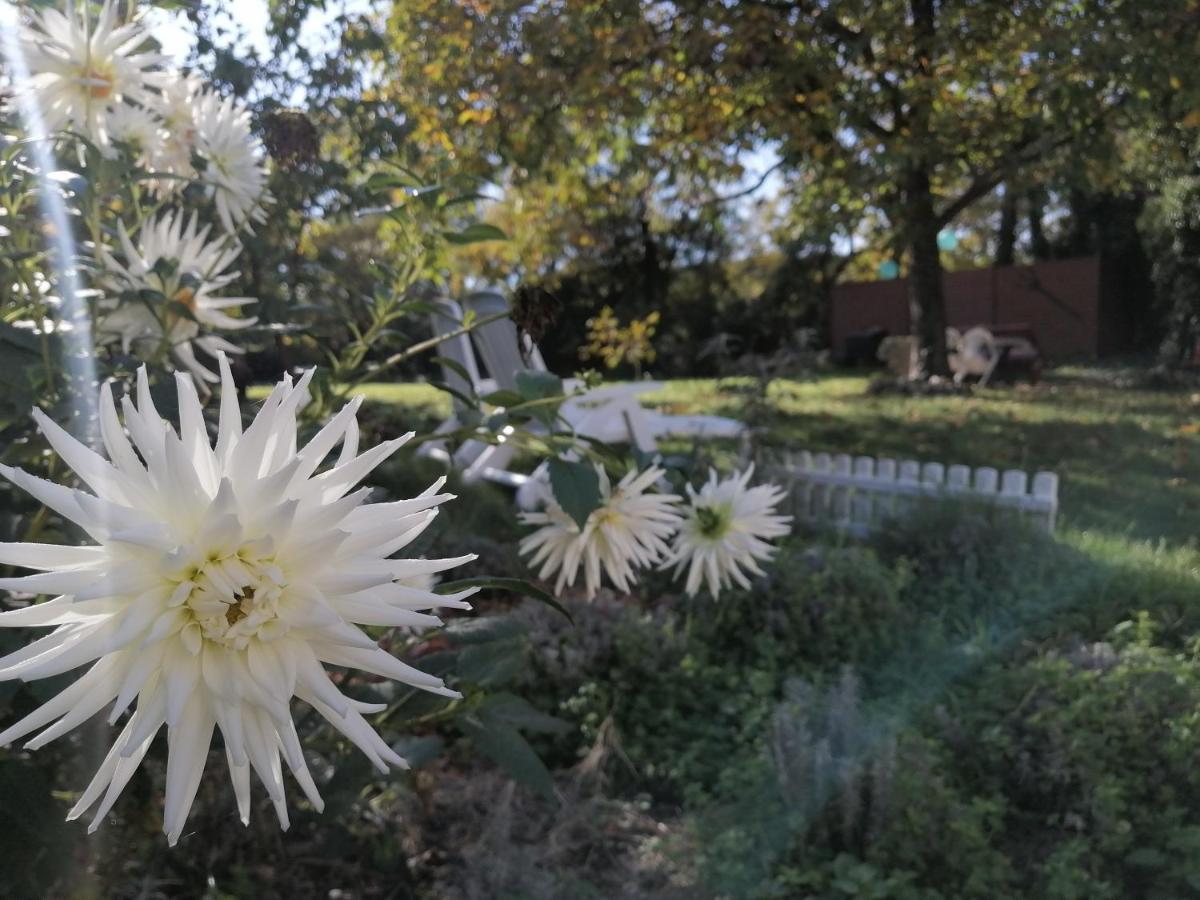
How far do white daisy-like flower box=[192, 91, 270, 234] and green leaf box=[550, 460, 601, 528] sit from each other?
677mm

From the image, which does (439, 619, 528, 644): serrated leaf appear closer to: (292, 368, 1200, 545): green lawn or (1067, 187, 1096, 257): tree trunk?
(292, 368, 1200, 545): green lawn

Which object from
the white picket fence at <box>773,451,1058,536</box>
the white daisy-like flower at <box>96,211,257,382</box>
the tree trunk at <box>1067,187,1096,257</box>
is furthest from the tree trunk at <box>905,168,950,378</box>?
the white daisy-like flower at <box>96,211,257,382</box>

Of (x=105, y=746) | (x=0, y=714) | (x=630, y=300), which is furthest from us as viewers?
(x=630, y=300)

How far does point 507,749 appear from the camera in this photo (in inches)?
62.0

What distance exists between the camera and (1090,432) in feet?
23.9

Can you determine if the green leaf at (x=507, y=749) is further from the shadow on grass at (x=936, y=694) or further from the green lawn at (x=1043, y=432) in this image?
the green lawn at (x=1043, y=432)

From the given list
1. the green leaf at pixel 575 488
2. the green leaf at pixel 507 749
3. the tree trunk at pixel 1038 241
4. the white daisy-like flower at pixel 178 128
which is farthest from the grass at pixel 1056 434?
the tree trunk at pixel 1038 241

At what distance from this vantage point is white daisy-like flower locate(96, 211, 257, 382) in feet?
4.34

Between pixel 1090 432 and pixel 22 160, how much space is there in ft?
23.8

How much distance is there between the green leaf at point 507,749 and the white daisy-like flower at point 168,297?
661mm

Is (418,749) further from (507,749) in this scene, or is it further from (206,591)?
(206,591)

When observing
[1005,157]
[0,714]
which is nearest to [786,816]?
[0,714]

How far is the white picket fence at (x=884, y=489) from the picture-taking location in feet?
14.0

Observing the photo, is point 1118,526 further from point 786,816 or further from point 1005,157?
point 1005,157
